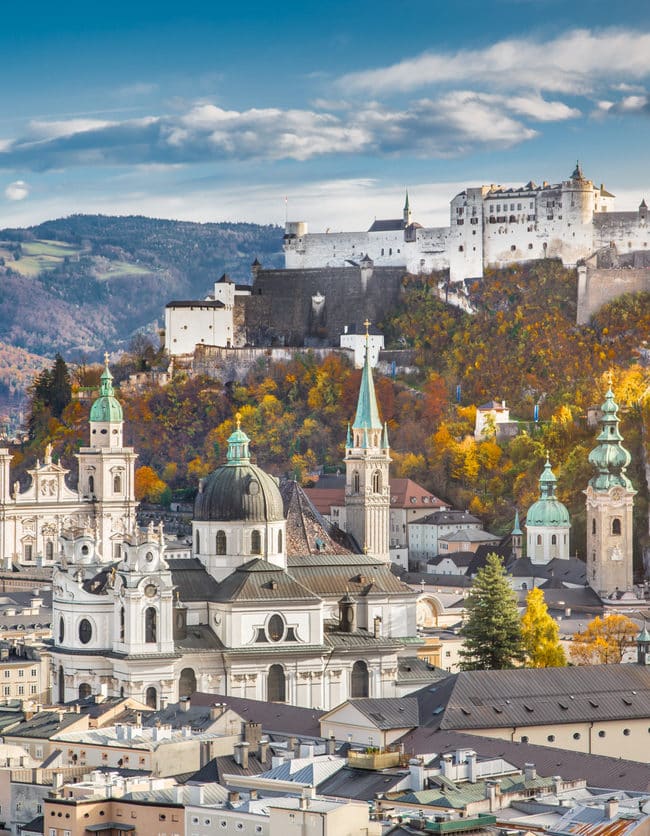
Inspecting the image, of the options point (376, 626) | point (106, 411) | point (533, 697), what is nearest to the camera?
point (533, 697)

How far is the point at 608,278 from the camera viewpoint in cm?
16638

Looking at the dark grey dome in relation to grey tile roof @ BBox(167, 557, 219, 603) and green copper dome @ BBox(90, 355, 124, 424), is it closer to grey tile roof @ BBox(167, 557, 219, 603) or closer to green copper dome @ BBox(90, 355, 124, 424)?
grey tile roof @ BBox(167, 557, 219, 603)

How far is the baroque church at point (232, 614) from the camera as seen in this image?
96.6m

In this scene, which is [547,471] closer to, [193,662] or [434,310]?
[434,310]

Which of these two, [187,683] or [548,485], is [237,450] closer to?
[187,683]

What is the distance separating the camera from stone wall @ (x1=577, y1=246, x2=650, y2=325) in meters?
166

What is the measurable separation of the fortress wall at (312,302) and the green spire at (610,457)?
3553 centimetres

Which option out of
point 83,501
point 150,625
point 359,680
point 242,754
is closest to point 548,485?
point 83,501

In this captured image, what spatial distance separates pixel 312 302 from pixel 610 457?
41870mm

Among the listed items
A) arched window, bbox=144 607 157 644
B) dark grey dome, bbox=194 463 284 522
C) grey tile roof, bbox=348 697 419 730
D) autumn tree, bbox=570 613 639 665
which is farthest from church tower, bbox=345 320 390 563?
grey tile roof, bbox=348 697 419 730

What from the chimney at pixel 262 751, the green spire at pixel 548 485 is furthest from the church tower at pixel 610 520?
the chimney at pixel 262 751

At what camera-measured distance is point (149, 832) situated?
70.2 metres

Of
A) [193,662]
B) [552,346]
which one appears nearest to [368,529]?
[193,662]

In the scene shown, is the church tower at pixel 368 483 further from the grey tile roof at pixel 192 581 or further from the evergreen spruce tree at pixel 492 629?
the grey tile roof at pixel 192 581
